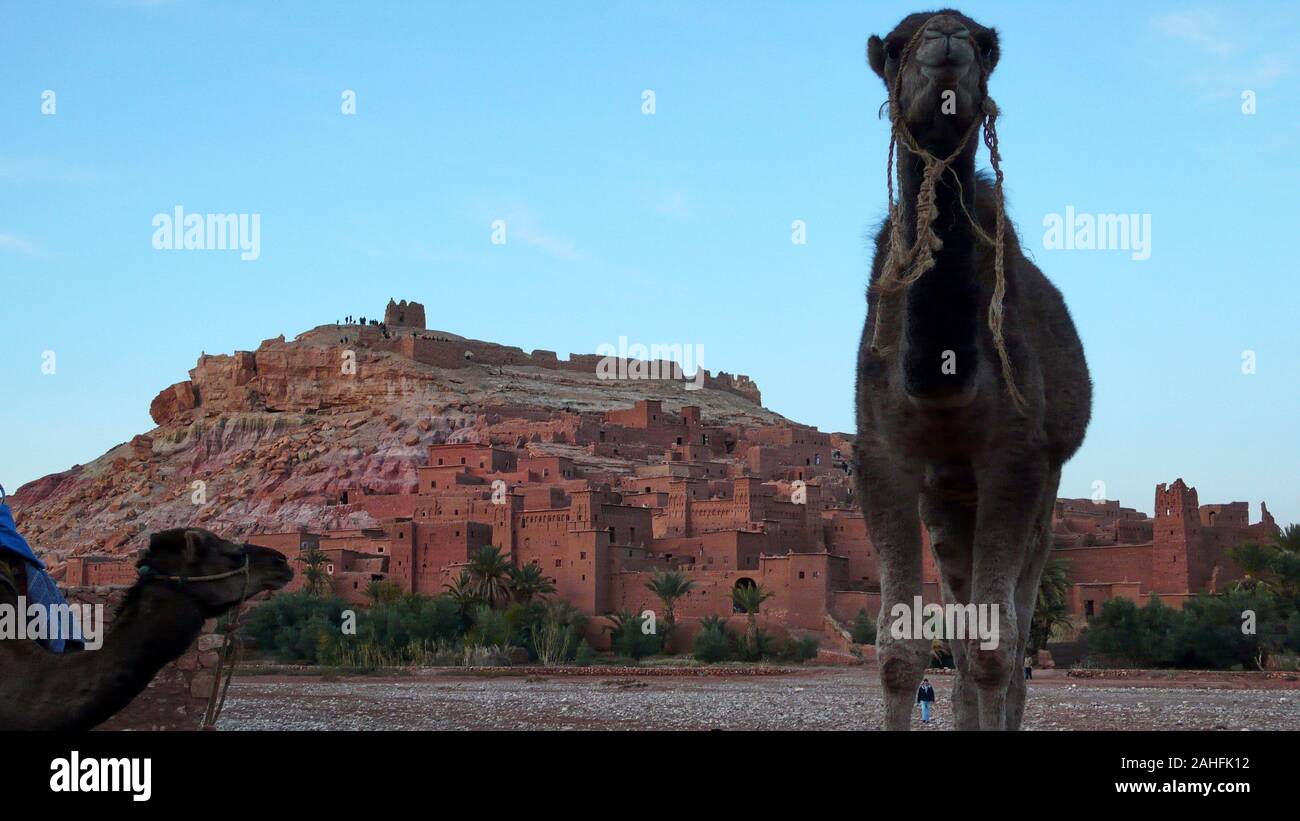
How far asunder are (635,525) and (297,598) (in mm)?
12376

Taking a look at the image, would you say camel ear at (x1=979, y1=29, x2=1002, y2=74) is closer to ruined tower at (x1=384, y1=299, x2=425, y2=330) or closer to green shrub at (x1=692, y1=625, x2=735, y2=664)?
green shrub at (x1=692, y1=625, x2=735, y2=664)

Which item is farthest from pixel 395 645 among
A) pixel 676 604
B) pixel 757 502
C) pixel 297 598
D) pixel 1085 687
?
pixel 1085 687

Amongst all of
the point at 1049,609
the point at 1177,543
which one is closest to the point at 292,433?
the point at 1177,543

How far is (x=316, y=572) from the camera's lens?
54.5 meters

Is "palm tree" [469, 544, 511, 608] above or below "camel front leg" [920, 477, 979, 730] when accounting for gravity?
below

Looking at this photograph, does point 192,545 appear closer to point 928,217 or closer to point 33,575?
point 33,575

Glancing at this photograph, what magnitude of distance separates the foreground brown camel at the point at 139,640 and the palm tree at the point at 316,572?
4898 cm

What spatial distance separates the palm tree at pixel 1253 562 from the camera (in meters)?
45.4

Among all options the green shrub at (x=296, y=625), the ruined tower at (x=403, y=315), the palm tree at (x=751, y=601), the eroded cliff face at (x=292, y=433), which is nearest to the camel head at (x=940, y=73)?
the palm tree at (x=751, y=601)

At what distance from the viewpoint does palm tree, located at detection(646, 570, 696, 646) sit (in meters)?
48.9

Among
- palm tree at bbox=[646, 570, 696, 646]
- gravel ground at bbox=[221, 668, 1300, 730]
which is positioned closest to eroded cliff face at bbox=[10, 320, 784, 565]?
palm tree at bbox=[646, 570, 696, 646]

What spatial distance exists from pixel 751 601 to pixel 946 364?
43438 millimetres

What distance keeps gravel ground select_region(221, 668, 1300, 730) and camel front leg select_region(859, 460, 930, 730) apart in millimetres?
11843

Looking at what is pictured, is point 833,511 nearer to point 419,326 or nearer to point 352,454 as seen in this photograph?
point 352,454
